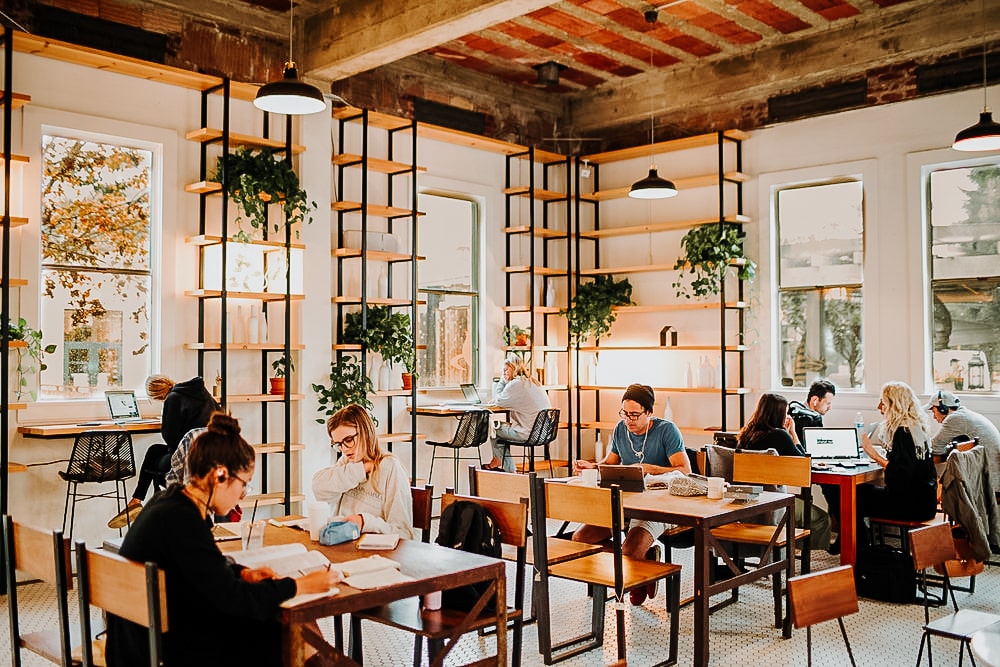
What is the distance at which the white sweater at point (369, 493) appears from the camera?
13.1ft

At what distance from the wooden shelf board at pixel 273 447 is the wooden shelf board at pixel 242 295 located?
110 cm

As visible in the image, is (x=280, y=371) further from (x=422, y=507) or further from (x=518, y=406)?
(x=422, y=507)

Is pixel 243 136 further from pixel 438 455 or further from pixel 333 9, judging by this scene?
pixel 438 455

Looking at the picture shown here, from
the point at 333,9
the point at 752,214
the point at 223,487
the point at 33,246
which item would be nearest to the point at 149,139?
the point at 33,246

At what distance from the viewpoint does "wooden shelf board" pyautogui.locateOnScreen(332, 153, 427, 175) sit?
25.0 feet

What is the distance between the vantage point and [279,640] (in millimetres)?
2828

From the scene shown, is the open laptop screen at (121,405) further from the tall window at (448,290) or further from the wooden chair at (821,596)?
the wooden chair at (821,596)

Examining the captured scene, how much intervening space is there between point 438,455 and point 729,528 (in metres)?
3.79

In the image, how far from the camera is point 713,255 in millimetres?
8328

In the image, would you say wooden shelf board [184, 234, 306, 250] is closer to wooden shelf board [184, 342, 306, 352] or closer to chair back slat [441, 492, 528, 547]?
wooden shelf board [184, 342, 306, 352]

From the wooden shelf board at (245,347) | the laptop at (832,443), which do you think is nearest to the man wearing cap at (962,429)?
the laptop at (832,443)

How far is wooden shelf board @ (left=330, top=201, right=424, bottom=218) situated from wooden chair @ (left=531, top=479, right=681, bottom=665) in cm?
394

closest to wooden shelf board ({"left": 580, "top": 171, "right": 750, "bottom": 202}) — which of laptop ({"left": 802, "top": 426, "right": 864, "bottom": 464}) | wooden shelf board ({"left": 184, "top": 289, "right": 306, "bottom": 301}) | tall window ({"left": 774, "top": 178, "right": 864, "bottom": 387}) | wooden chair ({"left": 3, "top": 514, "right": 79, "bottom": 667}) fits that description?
tall window ({"left": 774, "top": 178, "right": 864, "bottom": 387})

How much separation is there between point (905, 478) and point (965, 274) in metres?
2.54
